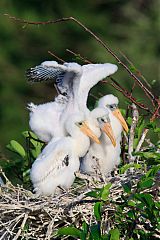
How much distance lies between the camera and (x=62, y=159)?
6129mm

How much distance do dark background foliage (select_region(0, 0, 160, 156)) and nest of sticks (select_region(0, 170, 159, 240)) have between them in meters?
7.46

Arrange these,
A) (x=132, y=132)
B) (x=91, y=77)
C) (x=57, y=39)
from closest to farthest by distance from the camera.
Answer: (x=132, y=132) → (x=91, y=77) → (x=57, y=39)

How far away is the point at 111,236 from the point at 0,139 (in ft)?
26.9

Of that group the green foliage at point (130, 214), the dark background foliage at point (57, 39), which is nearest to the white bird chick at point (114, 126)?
the green foliage at point (130, 214)

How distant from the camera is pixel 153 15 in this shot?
1424 centimetres

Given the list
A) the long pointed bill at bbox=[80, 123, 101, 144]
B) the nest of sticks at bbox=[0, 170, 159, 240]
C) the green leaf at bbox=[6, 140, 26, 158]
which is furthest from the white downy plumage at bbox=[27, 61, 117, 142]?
the nest of sticks at bbox=[0, 170, 159, 240]

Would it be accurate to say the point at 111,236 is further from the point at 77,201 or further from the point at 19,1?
the point at 19,1

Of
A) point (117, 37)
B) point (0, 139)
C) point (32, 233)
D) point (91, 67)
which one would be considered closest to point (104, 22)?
point (117, 37)

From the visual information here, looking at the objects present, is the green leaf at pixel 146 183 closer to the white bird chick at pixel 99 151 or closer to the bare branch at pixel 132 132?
the bare branch at pixel 132 132

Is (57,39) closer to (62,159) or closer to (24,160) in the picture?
(24,160)

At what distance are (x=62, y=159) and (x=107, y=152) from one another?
0.44 m

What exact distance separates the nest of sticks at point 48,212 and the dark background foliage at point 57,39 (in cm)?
746

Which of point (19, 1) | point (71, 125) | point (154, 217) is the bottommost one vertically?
point (154, 217)

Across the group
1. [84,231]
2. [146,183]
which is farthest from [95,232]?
[146,183]
